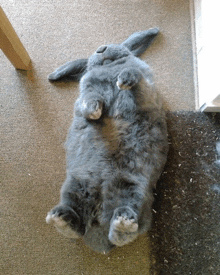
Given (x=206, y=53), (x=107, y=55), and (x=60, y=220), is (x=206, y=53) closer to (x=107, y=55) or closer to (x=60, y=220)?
(x=107, y=55)

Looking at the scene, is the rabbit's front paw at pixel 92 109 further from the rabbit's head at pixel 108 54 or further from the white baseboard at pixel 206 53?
the white baseboard at pixel 206 53

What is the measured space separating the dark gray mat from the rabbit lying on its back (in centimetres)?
26

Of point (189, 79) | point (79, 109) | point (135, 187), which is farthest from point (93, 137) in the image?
point (189, 79)

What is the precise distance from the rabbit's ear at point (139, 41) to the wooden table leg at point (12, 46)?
2.29ft

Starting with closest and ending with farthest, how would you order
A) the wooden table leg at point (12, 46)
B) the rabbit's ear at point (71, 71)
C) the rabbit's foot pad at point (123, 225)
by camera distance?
the rabbit's foot pad at point (123, 225) < the wooden table leg at point (12, 46) < the rabbit's ear at point (71, 71)

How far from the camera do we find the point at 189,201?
4.29 feet

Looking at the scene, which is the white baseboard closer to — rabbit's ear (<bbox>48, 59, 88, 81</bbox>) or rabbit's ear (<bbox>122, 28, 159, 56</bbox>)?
rabbit's ear (<bbox>122, 28, 159, 56</bbox>)

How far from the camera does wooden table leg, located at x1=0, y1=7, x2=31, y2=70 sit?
4.02ft

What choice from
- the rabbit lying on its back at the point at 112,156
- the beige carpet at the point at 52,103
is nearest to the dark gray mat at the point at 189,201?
the beige carpet at the point at 52,103

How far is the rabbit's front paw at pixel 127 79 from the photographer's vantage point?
3.51 ft

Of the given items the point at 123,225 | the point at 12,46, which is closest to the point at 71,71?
the point at 12,46

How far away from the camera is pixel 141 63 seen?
49.2 inches

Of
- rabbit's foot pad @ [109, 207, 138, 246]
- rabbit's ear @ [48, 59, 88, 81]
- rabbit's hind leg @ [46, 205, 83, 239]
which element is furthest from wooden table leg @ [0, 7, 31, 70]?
rabbit's foot pad @ [109, 207, 138, 246]

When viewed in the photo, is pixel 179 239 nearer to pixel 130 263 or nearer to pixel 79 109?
pixel 130 263
